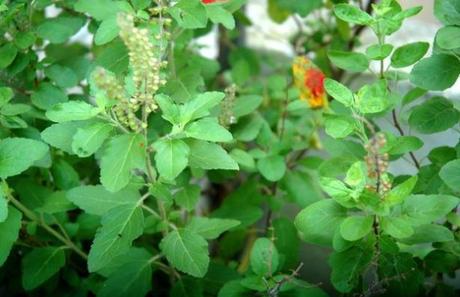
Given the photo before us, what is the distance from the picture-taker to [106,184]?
3.01ft

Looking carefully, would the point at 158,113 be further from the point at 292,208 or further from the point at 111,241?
the point at 292,208

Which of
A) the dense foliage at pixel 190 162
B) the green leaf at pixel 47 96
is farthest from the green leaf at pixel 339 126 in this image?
the green leaf at pixel 47 96

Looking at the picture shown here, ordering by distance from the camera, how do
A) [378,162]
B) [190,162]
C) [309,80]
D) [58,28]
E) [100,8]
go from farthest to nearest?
[309,80]
[58,28]
[100,8]
[190,162]
[378,162]

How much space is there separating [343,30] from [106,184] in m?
1.12

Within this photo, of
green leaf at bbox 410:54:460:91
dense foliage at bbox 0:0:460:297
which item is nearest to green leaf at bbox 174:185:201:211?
dense foliage at bbox 0:0:460:297

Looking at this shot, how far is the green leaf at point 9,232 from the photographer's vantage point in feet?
3.59

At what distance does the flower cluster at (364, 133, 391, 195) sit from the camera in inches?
35.1

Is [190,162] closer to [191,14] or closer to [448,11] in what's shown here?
[191,14]

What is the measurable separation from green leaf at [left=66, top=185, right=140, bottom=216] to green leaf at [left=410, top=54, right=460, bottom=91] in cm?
55

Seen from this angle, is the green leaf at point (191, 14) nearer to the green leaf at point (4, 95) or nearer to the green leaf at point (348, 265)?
the green leaf at point (4, 95)

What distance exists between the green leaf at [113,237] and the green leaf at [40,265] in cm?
27

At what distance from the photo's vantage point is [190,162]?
1006 millimetres

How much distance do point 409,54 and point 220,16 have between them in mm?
351

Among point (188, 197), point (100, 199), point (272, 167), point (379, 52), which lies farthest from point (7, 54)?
point (379, 52)
